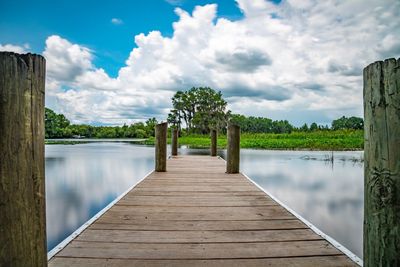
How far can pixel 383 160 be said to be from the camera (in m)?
1.28

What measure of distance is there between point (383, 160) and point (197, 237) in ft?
4.76

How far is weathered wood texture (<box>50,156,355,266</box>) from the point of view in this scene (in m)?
1.79

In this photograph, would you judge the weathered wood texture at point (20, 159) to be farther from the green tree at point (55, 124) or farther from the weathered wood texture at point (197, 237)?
the green tree at point (55, 124)

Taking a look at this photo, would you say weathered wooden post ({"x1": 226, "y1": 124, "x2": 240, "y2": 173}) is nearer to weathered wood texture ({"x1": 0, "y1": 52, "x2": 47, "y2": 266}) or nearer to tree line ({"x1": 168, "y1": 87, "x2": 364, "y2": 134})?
weathered wood texture ({"x1": 0, "y1": 52, "x2": 47, "y2": 266})

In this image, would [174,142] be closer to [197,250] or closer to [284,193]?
[284,193]

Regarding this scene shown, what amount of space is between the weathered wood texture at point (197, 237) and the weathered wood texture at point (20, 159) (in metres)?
0.55

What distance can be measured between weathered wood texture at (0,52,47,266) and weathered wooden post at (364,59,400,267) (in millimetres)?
1625

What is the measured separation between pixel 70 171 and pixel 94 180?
7.61 ft

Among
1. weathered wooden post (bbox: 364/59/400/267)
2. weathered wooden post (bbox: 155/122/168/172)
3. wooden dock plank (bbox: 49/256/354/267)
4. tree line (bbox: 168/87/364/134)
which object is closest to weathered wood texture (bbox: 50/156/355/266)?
wooden dock plank (bbox: 49/256/354/267)

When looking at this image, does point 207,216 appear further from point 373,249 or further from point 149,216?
point 373,249

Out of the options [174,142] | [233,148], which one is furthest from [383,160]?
[174,142]

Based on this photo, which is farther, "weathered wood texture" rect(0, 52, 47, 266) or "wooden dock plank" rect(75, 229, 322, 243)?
"wooden dock plank" rect(75, 229, 322, 243)

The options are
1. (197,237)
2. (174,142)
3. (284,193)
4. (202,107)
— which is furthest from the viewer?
(202,107)

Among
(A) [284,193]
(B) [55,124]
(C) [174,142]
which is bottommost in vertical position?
(A) [284,193]
